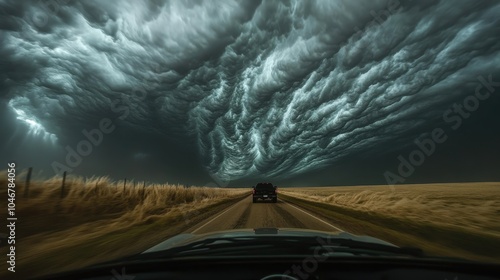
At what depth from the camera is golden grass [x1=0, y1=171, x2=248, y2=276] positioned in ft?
25.8

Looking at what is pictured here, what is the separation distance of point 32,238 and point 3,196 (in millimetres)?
2547

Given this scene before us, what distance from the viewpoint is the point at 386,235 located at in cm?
1097

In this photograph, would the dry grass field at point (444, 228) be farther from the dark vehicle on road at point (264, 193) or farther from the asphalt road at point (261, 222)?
the dark vehicle on road at point (264, 193)

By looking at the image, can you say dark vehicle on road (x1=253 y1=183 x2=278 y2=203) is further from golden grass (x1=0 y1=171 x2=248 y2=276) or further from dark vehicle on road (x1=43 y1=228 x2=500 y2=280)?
dark vehicle on road (x1=43 y1=228 x2=500 y2=280)

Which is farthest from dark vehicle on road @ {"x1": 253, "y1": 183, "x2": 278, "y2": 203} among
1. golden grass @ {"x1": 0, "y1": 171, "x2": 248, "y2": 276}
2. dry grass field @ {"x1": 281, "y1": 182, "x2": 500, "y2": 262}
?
golden grass @ {"x1": 0, "y1": 171, "x2": 248, "y2": 276}

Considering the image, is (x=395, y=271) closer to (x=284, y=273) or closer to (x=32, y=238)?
(x=284, y=273)

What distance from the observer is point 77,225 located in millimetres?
13047

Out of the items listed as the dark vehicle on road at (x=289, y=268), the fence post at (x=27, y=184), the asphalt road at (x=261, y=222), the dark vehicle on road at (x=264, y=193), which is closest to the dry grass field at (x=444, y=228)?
the asphalt road at (x=261, y=222)

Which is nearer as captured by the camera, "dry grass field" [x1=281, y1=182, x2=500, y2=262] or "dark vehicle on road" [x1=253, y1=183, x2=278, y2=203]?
"dry grass field" [x1=281, y1=182, x2=500, y2=262]

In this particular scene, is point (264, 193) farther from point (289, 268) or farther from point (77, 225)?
point (289, 268)

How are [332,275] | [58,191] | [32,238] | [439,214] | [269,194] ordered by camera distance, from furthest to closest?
[269,194] < [439,214] < [58,191] < [32,238] < [332,275]

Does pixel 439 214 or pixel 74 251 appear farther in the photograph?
pixel 439 214

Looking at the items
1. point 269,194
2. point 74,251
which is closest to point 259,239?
point 74,251

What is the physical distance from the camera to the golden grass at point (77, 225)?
7852 millimetres
